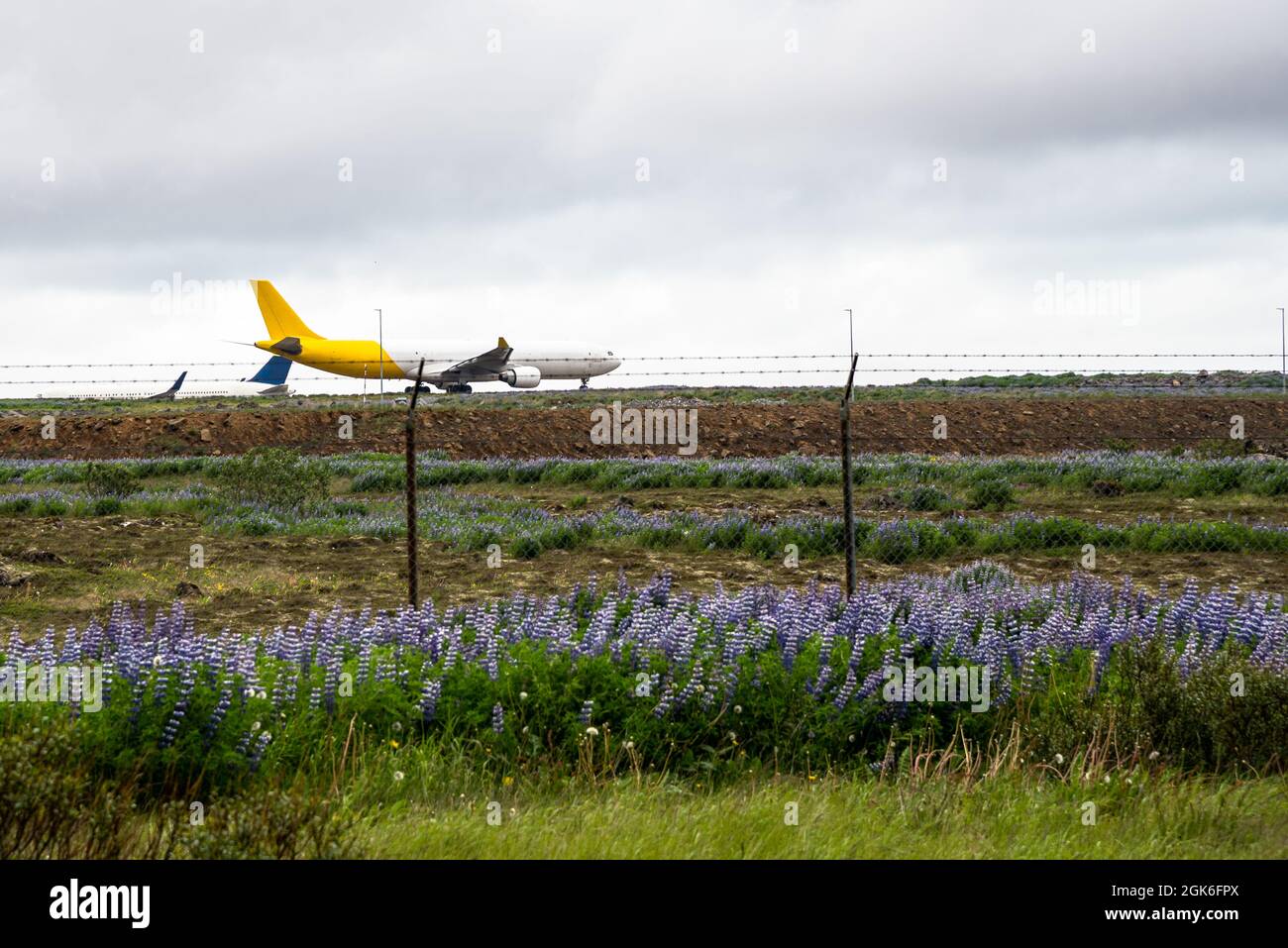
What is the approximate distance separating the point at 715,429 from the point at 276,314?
2444 cm

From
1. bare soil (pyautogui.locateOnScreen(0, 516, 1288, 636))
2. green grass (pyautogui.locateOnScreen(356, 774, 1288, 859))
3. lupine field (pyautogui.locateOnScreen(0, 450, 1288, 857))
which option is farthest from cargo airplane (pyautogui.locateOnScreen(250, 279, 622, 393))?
green grass (pyautogui.locateOnScreen(356, 774, 1288, 859))

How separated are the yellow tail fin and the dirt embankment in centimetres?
1426

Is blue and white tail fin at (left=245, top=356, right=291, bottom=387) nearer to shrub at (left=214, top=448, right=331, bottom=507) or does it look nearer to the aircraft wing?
the aircraft wing

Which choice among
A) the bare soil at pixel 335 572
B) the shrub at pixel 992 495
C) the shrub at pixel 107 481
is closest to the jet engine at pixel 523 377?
the shrub at pixel 107 481

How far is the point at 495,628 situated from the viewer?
8.95 meters

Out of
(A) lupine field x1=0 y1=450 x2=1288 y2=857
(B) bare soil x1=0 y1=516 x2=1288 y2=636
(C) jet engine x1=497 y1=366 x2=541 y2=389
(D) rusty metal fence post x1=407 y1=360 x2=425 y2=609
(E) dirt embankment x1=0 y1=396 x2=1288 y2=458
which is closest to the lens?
(A) lupine field x1=0 y1=450 x2=1288 y2=857

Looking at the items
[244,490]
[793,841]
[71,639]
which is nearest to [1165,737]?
[793,841]

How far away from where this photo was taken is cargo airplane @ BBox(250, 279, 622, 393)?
48.7 metres

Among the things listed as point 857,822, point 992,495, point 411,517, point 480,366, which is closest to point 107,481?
point 411,517

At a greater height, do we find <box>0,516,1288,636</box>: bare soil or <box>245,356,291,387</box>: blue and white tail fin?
<box>245,356,291,387</box>: blue and white tail fin

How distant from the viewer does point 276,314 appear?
5275 cm

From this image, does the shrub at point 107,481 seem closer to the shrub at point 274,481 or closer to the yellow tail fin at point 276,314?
the shrub at point 274,481

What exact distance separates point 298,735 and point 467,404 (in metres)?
37.4

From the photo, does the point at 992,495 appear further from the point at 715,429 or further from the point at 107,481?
the point at 715,429
